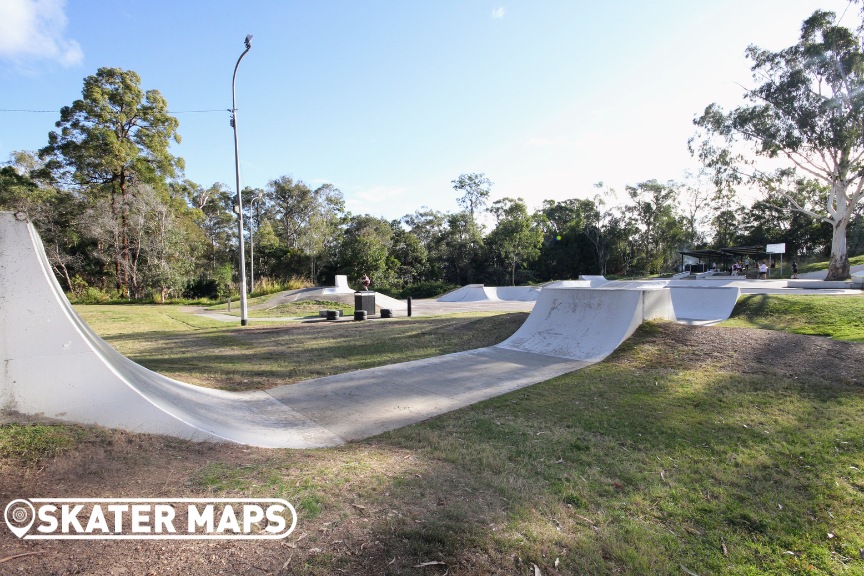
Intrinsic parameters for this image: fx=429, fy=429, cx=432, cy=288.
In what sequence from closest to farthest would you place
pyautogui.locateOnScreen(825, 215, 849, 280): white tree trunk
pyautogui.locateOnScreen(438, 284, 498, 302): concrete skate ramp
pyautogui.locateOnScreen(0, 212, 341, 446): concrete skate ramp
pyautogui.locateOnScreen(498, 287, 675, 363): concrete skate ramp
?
pyautogui.locateOnScreen(0, 212, 341, 446): concrete skate ramp → pyautogui.locateOnScreen(498, 287, 675, 363): concrete skate ramp → pyautogui.locateOnScreen(825, 215, 849, 280): white tree trunk → pyautogui.locateOnScreen(438, 284, 498, 302): concrete skate ramp

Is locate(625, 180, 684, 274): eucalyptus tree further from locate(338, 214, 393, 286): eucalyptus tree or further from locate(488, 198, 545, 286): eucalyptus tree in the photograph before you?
locate(338, 214, 393, 286): eucalyptus tree

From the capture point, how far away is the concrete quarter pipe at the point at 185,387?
3.31 metres

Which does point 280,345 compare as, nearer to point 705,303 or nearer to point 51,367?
point 51,367

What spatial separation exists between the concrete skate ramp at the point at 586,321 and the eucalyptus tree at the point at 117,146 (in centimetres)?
2905

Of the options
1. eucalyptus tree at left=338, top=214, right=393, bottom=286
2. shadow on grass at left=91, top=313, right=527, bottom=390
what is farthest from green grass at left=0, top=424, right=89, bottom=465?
eucalyptus tree at left=338, top=214, right=393, bottom=286

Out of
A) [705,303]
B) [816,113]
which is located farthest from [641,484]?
[816,113]

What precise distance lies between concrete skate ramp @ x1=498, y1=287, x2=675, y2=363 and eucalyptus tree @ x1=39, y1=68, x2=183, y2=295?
2905 centimetres

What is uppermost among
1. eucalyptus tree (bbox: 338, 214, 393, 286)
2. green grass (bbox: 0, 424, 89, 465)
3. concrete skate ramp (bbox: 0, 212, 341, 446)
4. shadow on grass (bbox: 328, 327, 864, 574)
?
eucalyptus tree (bbox: 338, 214, 393, 286)

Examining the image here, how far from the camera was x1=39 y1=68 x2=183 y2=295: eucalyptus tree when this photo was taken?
27.1 metres

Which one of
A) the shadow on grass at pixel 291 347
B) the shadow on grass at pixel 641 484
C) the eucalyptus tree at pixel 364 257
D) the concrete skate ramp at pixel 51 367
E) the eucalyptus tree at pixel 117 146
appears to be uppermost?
the eucalyptus tree at pixel 117 146

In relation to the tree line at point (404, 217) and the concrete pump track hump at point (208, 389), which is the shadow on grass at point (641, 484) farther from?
the tree line at point (404, 217)

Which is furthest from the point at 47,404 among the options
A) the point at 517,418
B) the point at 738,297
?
the point at 738,297

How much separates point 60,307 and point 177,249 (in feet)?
95.7

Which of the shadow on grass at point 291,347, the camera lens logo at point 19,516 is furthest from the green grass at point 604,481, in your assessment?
the shadow on grass at point 291,347
